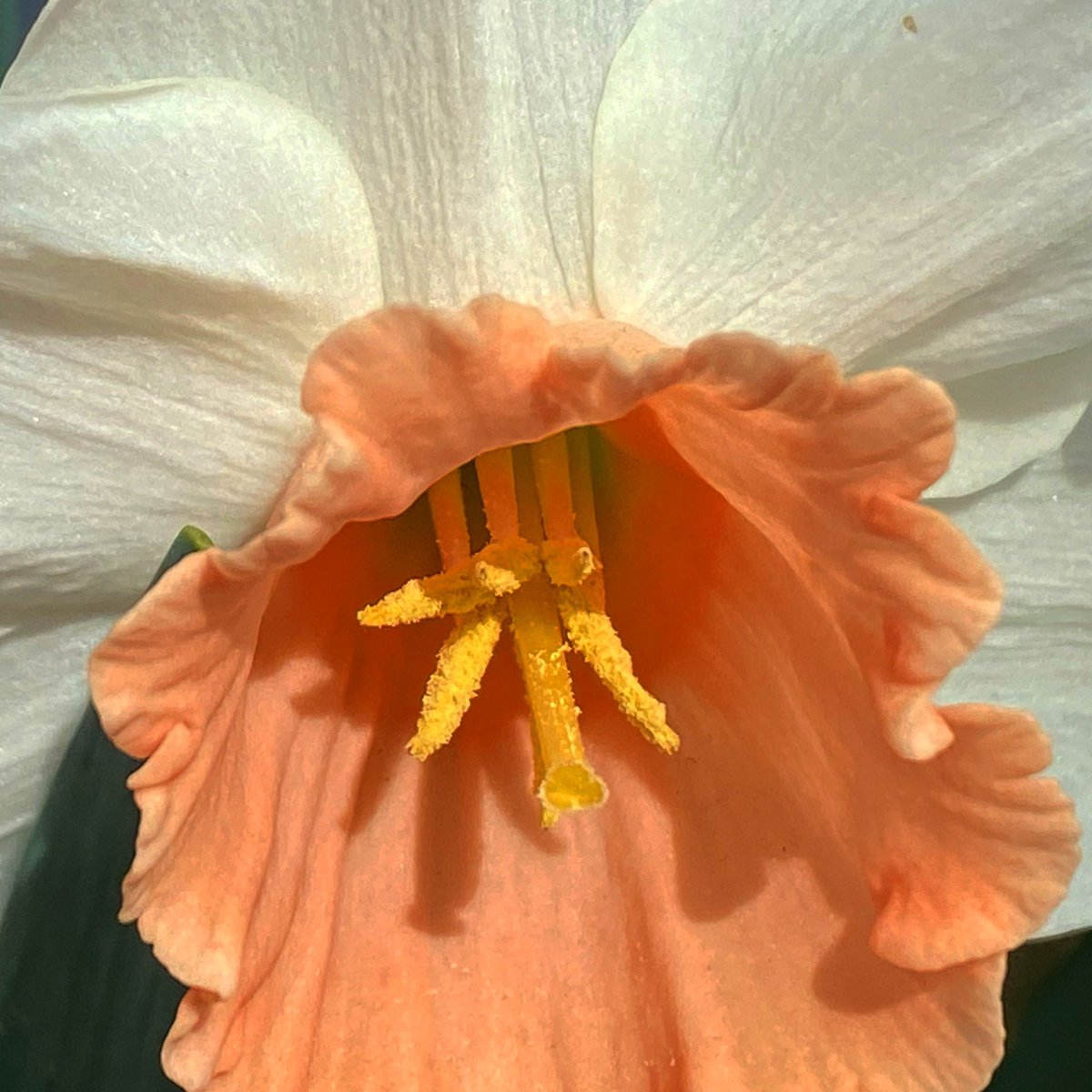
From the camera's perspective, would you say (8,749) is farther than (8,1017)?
Yes

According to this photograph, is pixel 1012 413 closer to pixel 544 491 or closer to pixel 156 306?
pixel 544 491

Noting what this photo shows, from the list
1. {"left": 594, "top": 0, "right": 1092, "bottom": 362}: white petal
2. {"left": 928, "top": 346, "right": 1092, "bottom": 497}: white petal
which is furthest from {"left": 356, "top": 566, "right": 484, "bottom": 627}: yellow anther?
{"left": 928, "top": 346, "right": 1092, "bottom": 497}: white petal

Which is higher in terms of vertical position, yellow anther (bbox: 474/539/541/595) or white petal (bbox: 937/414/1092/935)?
yellow anther (bbox: 474/539/541/595)

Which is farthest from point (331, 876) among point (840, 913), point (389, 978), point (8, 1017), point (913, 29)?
point (913, 29)

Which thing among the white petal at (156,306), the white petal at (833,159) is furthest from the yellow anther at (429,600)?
the white petal at (833,159)

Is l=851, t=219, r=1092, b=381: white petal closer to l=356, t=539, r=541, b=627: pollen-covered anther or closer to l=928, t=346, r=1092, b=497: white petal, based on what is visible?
l=928, t=346, r=1092, b=497: white petal

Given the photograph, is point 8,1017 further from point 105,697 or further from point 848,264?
point 848,264

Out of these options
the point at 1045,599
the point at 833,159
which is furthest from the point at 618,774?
the point at 833,159
